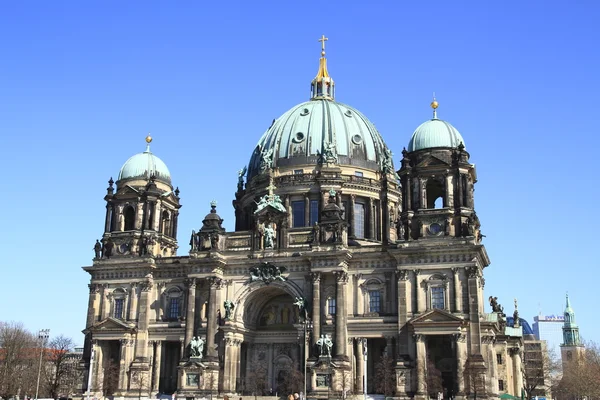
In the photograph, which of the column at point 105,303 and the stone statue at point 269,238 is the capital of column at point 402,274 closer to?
the stone statue at point 269,238

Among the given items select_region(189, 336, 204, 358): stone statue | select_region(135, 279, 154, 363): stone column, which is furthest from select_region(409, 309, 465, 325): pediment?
select_region(135, 279, 154, 363): stone column

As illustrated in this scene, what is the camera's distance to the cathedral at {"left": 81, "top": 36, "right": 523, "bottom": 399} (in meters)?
65.5

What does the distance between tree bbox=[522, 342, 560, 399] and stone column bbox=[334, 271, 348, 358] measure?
3984 cm

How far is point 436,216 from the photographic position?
6844cm

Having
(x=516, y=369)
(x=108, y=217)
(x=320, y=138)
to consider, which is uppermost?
(x=320, y=138)

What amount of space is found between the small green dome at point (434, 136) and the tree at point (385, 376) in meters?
20.9

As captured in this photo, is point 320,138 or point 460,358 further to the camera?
point 320,138

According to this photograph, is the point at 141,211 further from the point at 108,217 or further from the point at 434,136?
the point at 434,136

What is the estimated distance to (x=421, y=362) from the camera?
63531mm

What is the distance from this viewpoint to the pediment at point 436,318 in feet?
209

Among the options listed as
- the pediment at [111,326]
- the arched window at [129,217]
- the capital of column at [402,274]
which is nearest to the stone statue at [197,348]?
the pediment at [111,326]

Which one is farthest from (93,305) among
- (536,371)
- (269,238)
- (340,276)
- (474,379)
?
(536,371)

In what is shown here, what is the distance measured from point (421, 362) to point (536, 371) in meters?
71.7

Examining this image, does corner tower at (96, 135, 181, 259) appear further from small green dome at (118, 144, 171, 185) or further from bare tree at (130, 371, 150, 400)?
bare tree at (130, 371, 150, 400)
